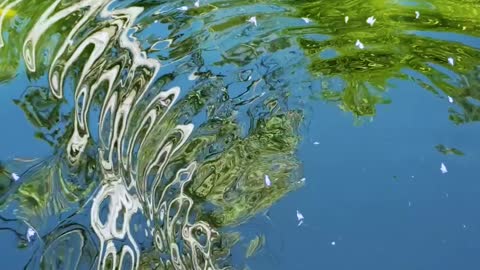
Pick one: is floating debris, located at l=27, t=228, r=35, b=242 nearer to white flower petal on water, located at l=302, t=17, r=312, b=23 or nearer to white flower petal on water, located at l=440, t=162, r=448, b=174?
white flower petal on water, located at l=440, t=162, r=448, b=174

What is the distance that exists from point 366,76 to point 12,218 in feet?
3.26

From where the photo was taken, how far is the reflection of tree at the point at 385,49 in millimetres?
1898

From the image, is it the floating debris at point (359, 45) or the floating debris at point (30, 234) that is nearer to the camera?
the floating debris at point (30, 234)

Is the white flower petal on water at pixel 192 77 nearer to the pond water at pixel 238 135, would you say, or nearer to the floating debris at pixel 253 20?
the pond water at pixel 238 135

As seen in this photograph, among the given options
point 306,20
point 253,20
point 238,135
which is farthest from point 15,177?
point 306,20

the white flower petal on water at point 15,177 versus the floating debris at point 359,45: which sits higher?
the white flower petal on water at point 15,177

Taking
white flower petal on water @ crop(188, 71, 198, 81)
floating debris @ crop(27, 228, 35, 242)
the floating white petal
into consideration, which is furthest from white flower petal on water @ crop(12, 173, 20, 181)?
the floating white petal

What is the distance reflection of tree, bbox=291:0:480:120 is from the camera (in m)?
1.90

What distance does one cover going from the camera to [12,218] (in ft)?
4.84

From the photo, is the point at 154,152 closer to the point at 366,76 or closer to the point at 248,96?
the point at 248,96

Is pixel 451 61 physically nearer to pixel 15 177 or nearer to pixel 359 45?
pixel 359 45

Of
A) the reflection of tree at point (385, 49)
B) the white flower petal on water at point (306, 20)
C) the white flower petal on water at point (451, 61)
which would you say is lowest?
the white flower petal on water at point (451, 61)

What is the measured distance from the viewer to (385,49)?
79.9 inches

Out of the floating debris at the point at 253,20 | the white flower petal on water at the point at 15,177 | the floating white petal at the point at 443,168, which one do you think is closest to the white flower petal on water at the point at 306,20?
the floating debris at the point at 253,20
